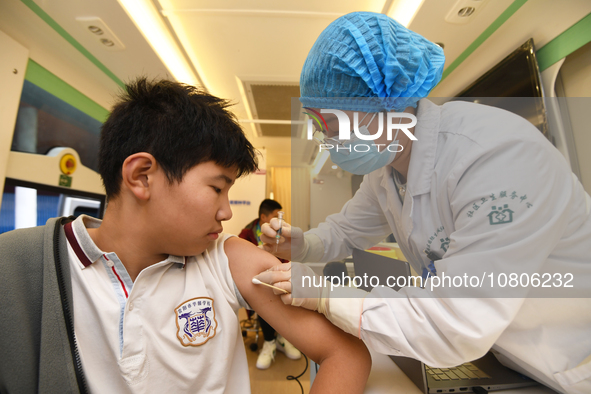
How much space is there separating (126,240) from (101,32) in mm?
2485

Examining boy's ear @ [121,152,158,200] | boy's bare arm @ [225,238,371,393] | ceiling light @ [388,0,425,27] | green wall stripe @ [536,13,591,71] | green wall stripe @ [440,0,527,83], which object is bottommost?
boy's bare arm @ [225,238,371,393]

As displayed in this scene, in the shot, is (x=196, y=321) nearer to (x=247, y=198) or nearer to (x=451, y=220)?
(x=451, y=220)

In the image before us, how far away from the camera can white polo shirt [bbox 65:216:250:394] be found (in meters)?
0.69

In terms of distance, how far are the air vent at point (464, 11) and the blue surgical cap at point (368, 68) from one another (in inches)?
69.3

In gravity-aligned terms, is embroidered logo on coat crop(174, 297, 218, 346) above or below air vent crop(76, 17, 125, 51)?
below

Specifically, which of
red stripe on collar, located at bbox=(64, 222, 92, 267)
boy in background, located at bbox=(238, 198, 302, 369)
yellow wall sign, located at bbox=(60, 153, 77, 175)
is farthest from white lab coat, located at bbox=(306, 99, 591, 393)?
yellow wall sign, located at bbox=(60, 153, 77, 175)

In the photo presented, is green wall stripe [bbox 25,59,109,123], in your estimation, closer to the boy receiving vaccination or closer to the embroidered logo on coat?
the boy receiving vaccination

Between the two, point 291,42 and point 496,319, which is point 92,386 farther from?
point 291,42

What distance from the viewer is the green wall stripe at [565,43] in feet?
3.90

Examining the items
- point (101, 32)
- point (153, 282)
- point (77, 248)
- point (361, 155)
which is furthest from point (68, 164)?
point (361, 155)

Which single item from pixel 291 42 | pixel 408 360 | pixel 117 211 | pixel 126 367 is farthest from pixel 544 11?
pixel 126 367

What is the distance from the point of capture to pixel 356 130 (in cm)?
63

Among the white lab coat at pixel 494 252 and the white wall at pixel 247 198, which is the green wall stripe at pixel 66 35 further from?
the white wall at pixel 247 198

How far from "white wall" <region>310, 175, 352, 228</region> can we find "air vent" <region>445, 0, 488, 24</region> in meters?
2.15
